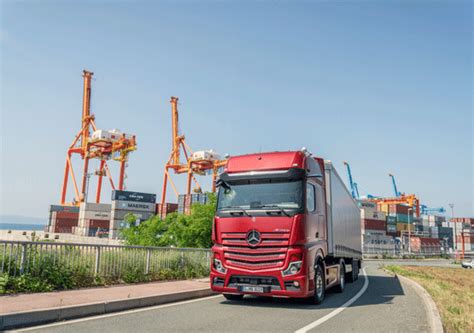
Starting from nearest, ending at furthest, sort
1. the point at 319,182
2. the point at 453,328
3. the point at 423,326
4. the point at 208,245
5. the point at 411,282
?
the point at 453,328 < the point at 423,326 < the point at 319,182 < the point at 411,282 < the point at 208,245

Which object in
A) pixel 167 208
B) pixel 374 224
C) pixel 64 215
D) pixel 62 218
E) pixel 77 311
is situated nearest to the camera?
pixel 77 311

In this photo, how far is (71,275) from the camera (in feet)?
31.8

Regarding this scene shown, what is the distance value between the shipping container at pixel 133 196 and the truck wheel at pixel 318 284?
69896mm

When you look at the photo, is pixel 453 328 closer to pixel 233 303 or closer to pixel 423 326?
pixel 423 326

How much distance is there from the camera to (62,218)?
3140 inches

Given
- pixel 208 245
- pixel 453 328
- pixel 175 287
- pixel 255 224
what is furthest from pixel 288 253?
pixel 208 245

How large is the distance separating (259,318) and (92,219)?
76.0 m

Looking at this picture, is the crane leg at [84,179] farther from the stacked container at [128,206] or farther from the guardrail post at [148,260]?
the guardrail post at [148,260]

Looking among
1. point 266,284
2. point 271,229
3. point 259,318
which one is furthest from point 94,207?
point 259,318

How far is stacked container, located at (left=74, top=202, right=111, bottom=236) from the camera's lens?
74.8m

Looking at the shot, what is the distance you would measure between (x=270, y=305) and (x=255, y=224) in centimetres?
193

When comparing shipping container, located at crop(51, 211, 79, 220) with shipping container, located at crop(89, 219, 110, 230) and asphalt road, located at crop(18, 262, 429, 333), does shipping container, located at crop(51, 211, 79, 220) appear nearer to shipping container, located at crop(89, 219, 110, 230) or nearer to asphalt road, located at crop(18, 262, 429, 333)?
shipping container, located at crop(89, 219, 110, 230)

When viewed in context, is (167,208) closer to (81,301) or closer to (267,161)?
(267,161)

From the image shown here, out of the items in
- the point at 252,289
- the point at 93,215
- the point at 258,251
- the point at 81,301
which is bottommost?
the point at 81,301
